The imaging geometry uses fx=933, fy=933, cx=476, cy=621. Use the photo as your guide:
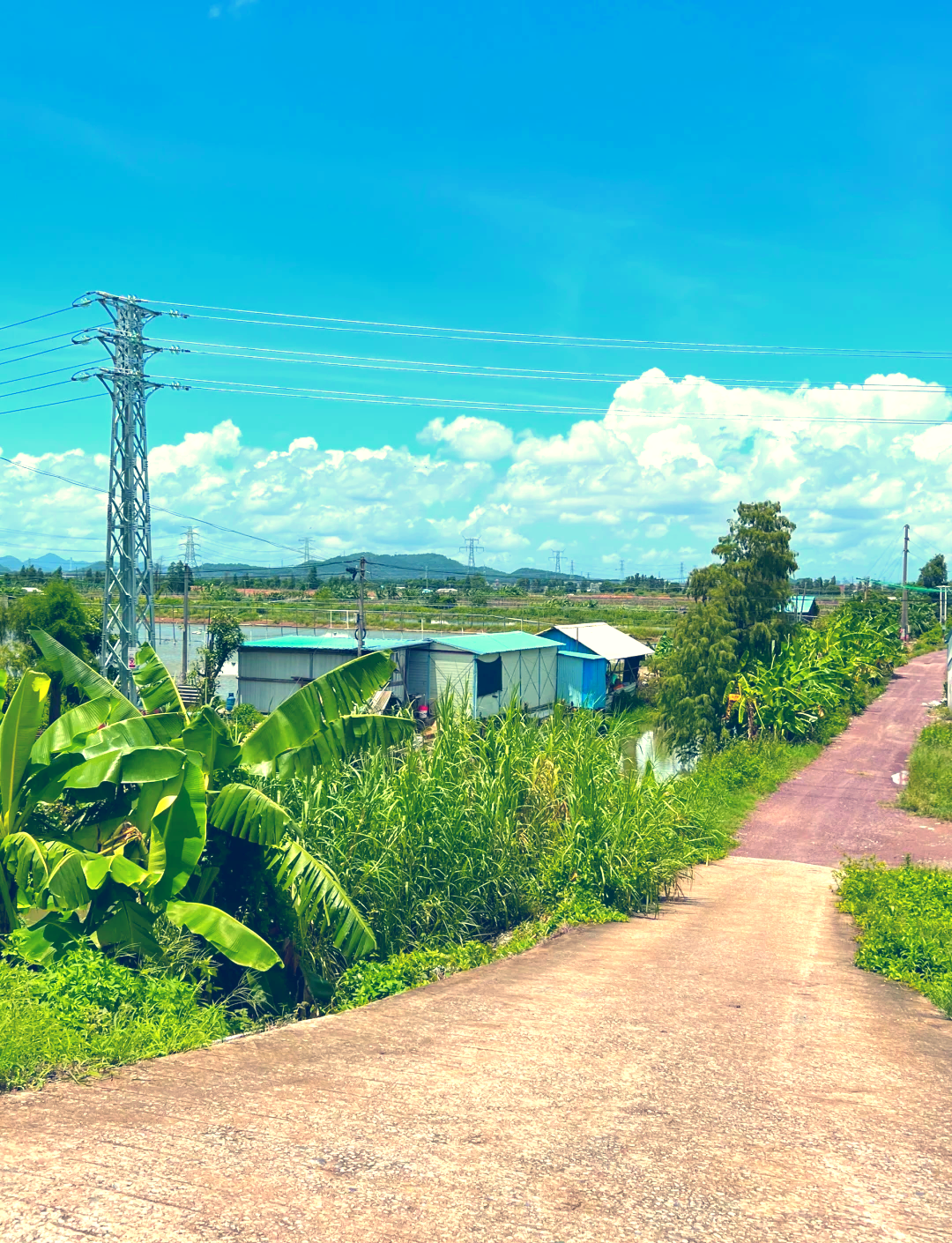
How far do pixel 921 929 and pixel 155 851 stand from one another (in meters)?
6.84

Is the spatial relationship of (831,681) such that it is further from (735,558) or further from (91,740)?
(91,740)

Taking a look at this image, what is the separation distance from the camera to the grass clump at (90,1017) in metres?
4.98

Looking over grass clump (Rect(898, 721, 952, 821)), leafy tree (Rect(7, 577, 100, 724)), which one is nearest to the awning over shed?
grass clump (Rect(898, 721, 952, 821))

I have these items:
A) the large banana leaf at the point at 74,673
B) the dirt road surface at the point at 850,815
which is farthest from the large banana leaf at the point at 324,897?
the dirt road surface at the point at 850,815

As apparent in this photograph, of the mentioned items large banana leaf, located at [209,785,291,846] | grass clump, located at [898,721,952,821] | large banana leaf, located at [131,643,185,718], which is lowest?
grass clump, located at [898,721,952,821]

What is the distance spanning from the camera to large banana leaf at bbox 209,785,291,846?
7.75 meters

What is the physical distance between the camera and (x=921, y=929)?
8570 mm

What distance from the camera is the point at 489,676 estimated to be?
104ft

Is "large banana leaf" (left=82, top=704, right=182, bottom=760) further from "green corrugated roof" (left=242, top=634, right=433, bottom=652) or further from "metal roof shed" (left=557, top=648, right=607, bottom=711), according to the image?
"metal roof shed" (left=557, top=648, right=607, bottom=711)

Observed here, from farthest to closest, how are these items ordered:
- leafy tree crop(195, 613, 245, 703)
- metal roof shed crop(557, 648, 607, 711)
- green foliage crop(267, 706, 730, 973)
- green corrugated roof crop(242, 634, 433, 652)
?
leafy tree crop(195, 613, 245, 703), metal roof shed crop(557, 648, 607, 711), green corrugated roof crop(242, 634, 433, 652), green foliage crop(267, 706, 730, 973)

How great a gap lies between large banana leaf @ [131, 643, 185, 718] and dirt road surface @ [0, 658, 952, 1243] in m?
4.21

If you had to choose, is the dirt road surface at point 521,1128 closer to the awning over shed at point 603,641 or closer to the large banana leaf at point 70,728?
the large banana leaf at point 70,728

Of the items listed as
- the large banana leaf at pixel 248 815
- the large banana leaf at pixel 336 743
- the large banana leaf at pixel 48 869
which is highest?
the large banana leaf at pixel 336 743

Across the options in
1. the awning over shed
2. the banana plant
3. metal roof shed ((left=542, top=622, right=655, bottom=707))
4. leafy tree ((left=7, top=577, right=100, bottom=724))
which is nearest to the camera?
the banana plant
